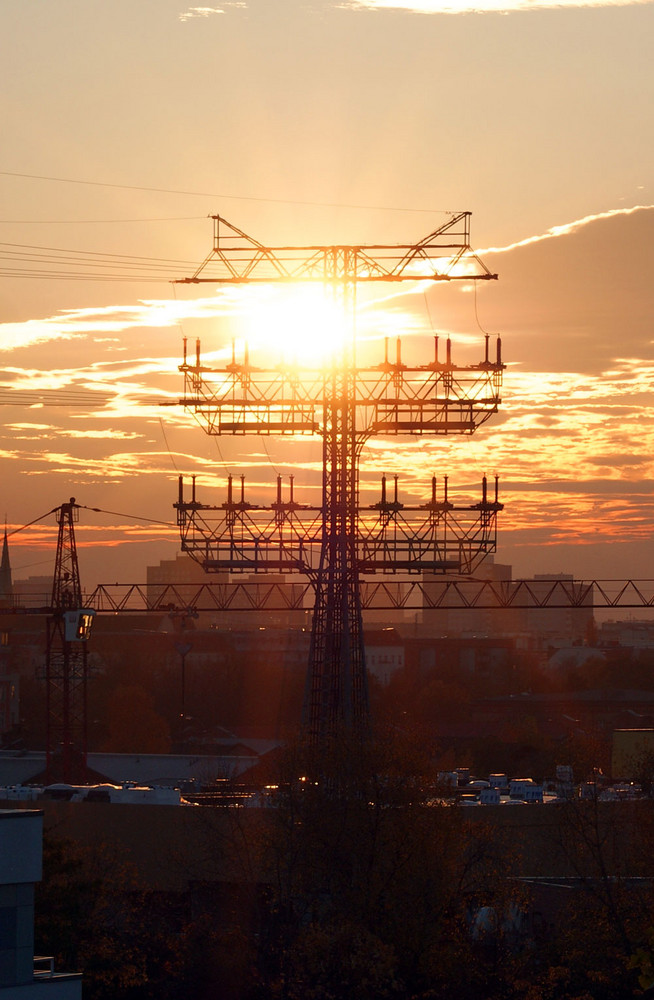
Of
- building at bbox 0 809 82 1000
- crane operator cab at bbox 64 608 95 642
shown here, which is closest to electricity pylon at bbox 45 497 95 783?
crane operator cab at bbox 64 608 95 642

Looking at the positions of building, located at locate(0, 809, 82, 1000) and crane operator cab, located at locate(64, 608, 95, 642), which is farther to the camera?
crane operator cab, located at locate(64, 608, 95, 642)

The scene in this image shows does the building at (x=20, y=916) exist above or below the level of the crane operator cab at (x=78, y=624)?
below

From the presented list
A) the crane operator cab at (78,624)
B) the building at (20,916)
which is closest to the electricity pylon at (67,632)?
the crane operator cab at (78,624)

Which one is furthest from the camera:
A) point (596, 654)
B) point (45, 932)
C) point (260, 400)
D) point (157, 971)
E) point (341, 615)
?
point (596, 654)

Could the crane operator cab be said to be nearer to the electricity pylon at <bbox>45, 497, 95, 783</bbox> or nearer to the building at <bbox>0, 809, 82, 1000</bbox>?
the electricity pylon at <bbox>45, 497, 95, 783</bbox>

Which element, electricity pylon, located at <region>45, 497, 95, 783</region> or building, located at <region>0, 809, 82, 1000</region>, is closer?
building, located at <region>0, 809, 82, 1000</region>

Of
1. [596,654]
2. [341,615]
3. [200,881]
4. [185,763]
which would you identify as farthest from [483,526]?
[596,654]

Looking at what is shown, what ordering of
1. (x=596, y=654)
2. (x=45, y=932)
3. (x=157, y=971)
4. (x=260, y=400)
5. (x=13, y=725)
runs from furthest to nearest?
(x=596, y=654) < (x=13, y=725) < (x=260, y=400) < (x=157, y=971) < (x=45, y=932)

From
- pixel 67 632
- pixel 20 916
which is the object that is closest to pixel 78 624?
pixel 67 632

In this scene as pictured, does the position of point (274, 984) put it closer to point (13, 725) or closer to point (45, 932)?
point (45, 932)

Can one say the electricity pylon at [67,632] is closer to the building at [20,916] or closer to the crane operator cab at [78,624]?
the crane operator cab at [78,624]

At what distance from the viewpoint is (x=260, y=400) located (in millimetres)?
37406

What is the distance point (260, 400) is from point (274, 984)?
48.4ft

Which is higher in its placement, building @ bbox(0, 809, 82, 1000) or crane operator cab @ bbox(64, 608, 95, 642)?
crane operator cab @ bbox(64, 608, 95, 642)
